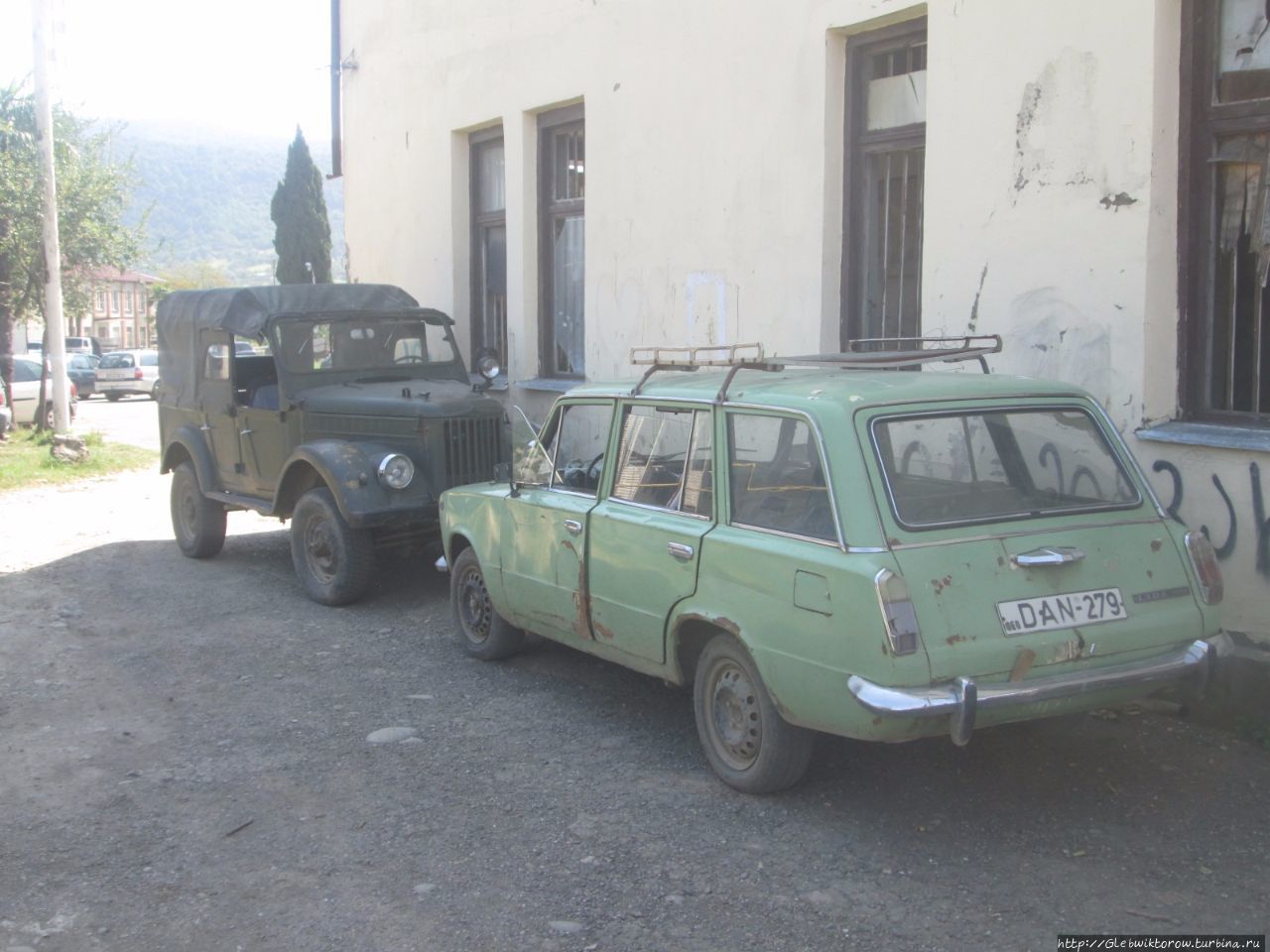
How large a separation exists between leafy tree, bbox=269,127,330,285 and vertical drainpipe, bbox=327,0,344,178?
41513 millimetres


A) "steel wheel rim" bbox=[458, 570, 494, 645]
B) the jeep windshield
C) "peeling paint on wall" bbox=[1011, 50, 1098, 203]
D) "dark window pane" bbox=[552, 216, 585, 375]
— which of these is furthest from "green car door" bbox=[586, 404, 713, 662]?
"dark window pane" bbox=[552, 216, 585, 375]

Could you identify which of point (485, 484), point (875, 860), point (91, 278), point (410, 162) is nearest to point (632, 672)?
point (485, 484)

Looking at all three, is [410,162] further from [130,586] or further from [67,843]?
[67,843]

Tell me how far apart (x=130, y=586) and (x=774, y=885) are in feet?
21.4

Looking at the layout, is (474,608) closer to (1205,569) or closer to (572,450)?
(572,450)

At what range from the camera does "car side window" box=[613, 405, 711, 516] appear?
504 cm

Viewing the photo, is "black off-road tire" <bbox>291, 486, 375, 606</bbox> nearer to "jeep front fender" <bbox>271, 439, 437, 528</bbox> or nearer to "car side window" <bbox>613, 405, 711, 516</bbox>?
"jeep front fender" <bbox>271, 439, 437, 528</bbox>

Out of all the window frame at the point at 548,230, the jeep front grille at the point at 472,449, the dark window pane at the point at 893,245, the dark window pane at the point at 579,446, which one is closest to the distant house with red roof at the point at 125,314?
the window frame at the point at 548,230

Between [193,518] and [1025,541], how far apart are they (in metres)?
7.59

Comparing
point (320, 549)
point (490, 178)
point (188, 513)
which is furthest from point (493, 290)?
point (320, 549)

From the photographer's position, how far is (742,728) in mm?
4805

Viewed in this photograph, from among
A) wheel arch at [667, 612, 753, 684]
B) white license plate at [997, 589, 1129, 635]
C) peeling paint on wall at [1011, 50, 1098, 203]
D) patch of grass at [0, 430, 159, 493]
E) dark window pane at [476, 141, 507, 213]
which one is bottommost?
patch of grass at [0, 430, 159, 493]

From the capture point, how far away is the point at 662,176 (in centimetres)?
931

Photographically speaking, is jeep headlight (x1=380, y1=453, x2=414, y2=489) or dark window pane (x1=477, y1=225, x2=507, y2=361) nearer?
jeep headlight (x1=380, y1=453, x2=414, y2=489)
